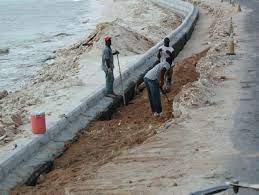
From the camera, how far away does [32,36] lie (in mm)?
44625

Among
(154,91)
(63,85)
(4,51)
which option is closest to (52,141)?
(154,91)

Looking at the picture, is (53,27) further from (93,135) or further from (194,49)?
(93,135)

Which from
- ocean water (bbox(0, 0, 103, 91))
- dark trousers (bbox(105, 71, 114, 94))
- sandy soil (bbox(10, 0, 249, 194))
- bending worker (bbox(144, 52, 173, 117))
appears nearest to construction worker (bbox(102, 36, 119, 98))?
dark trousers (bbox(105, 71, 114, 94))

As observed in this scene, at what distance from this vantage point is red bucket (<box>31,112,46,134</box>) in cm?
1167

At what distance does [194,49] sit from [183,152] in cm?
1745

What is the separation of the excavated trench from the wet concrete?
1800 millimetres

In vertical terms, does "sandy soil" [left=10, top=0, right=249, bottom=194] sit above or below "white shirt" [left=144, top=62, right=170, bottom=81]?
below

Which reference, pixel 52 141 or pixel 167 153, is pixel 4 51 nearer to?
pixel 52 141

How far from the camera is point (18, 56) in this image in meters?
33.9

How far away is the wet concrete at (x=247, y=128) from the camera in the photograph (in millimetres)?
9593

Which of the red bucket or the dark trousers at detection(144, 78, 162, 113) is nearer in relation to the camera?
the red bucket

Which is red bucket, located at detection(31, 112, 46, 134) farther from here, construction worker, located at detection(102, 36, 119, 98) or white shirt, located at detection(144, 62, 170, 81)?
construction worker, located at detection(102, 36, 119, 98)

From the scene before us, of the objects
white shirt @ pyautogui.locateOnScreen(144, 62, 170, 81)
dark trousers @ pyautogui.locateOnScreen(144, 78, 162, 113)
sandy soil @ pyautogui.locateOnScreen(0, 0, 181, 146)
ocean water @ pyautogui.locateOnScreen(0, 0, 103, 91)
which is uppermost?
white shirt @ pyautogui.locateOnScreen(144, 62, 170, 81)

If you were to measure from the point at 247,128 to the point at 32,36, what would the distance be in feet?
113
